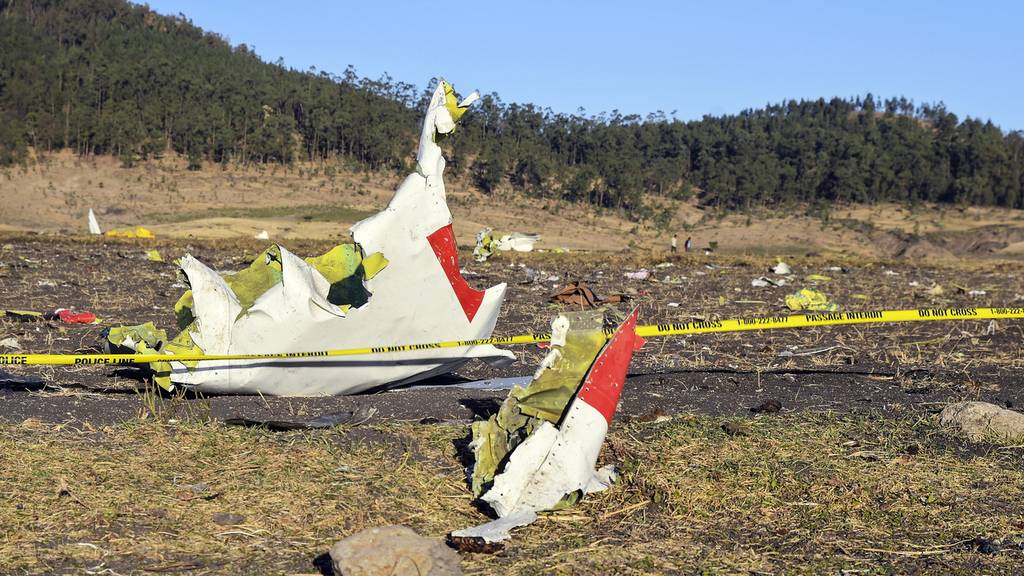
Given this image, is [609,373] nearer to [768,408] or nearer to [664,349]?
[768,408]

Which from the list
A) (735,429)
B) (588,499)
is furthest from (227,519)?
(735,429)

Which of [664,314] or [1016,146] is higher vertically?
[1016,146]

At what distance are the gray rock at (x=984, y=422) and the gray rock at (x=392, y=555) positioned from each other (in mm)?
3561

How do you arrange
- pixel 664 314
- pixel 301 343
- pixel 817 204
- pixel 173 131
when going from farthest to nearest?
pixel 817 204
pixel 173 131
pixel 664 314
pixel 301 343

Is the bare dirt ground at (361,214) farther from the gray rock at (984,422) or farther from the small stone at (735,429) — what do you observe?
the gray rock at (984,422)

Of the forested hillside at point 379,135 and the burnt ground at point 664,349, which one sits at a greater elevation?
the forested hillside at point 379,135

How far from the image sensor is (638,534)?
4.07 m

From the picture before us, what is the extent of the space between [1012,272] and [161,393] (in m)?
20.1

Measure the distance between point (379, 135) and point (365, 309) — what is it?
54047 millimetres

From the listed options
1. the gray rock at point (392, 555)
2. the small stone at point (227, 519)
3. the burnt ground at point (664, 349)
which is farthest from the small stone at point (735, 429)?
the small stone at point (227, 519)

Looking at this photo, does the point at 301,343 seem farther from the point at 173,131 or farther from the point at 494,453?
the point at 173,131

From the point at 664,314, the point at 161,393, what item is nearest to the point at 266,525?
the point at 161,393

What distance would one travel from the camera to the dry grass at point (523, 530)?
378 centimetres

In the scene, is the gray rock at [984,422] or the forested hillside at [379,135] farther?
the forested hillside at [379,135]
